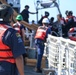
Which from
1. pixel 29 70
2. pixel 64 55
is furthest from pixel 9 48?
pixel 29 70

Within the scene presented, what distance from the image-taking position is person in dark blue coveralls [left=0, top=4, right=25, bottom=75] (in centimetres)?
371

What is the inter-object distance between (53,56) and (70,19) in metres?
7.76

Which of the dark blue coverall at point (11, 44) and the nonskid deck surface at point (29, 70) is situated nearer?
the dark blue coverall at point (11, 44)

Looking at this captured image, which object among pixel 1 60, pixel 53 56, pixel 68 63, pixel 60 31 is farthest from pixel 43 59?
pixel 1 60

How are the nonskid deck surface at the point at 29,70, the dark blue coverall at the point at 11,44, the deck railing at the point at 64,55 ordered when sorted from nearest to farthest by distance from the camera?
the dark blue coverall at the point at 11,44
the deck railing at the point at 64,55
the nonskid deck surface at the point at 29,70

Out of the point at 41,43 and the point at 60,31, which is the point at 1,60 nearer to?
the point at 41,43

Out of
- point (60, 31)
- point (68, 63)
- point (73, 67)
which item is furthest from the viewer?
point (60, 31)

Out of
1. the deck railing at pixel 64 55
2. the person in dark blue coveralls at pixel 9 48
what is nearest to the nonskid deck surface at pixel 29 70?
the deck railing at pixel 64 55

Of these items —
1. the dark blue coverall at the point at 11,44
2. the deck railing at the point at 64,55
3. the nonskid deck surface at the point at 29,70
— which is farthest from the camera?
the nonskid deck surface at the point at 29,70

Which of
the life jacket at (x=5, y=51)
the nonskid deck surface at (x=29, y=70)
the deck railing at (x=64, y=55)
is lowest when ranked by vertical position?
the nonskid deck surface at (x=29, y=70)

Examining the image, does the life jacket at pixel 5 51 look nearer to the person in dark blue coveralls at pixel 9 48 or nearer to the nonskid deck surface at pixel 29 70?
the person in dark blue coveralls at pixel 9 48

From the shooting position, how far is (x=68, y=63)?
6867 mm

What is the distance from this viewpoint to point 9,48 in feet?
12.4

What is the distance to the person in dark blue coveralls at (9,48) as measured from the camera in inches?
146
